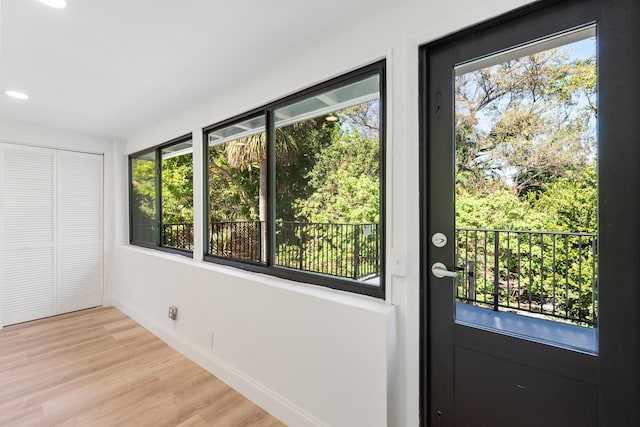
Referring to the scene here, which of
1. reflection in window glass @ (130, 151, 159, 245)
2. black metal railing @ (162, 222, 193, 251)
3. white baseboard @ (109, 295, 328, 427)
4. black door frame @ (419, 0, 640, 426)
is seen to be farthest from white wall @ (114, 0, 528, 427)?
reflection in window glass @ (130, 151, 159, 245)

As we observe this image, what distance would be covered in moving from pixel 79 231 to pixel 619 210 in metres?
5.17

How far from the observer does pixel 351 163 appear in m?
2.75

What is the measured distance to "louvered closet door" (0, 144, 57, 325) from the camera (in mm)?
3398

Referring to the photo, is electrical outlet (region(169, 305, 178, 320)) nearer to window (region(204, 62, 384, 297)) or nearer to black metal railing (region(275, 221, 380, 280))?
window (region(204, 62, 384, 297))

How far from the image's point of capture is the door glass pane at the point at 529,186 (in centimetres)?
111

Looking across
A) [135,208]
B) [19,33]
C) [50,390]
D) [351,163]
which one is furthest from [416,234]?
[135,208]

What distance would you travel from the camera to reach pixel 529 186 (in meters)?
1.22

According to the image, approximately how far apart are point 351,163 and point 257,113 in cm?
95

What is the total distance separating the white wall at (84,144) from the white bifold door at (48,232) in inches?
2.9

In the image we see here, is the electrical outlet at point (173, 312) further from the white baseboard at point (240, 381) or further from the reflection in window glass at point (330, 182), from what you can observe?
the reflection in window glass at point (330, 182)

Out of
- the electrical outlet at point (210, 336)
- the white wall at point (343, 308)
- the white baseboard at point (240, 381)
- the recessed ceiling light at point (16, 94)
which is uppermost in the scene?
the recessed ceiling light at point (16, 94)

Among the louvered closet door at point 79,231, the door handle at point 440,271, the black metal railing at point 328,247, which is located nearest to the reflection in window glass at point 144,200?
the louvered closet door at point 79,231

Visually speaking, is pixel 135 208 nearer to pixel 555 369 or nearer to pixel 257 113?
pixel 257 113

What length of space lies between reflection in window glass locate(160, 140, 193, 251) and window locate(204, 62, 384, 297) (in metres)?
0.44
